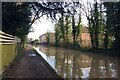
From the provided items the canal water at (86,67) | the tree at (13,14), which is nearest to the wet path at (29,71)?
the canal water at (86,67)

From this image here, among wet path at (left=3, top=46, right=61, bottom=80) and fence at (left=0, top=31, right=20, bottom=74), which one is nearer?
fence at (left=0, top=31, right=20, bottom=74)

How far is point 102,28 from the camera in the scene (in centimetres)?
3634

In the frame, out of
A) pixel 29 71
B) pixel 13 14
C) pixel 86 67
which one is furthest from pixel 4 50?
pixel 13 14

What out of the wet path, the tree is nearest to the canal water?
the wet path

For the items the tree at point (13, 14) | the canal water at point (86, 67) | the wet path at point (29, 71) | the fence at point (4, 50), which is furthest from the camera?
the tree at point (13, 14)

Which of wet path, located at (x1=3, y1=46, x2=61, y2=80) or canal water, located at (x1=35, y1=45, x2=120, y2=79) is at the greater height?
wet path, located at (x1=3, y1=46, x2=61, y2=80)

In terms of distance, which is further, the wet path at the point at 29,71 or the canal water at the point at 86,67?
the canal water at the point at 86,67

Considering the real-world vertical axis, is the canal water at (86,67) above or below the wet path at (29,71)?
below

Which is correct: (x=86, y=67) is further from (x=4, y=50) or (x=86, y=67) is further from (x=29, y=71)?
(x=4, y=50)

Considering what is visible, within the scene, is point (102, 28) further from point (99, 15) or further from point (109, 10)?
point (109, 10)

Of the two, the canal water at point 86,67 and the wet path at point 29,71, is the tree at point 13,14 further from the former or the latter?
the canal water at point 86,67

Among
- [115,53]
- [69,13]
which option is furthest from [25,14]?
[115,53]

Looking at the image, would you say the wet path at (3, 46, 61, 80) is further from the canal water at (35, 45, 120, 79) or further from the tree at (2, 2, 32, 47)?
the tree at (2, 2, 32, 47)

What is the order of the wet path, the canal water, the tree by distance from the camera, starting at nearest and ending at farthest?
1. the wet path
2. the canal water
3. the tree
